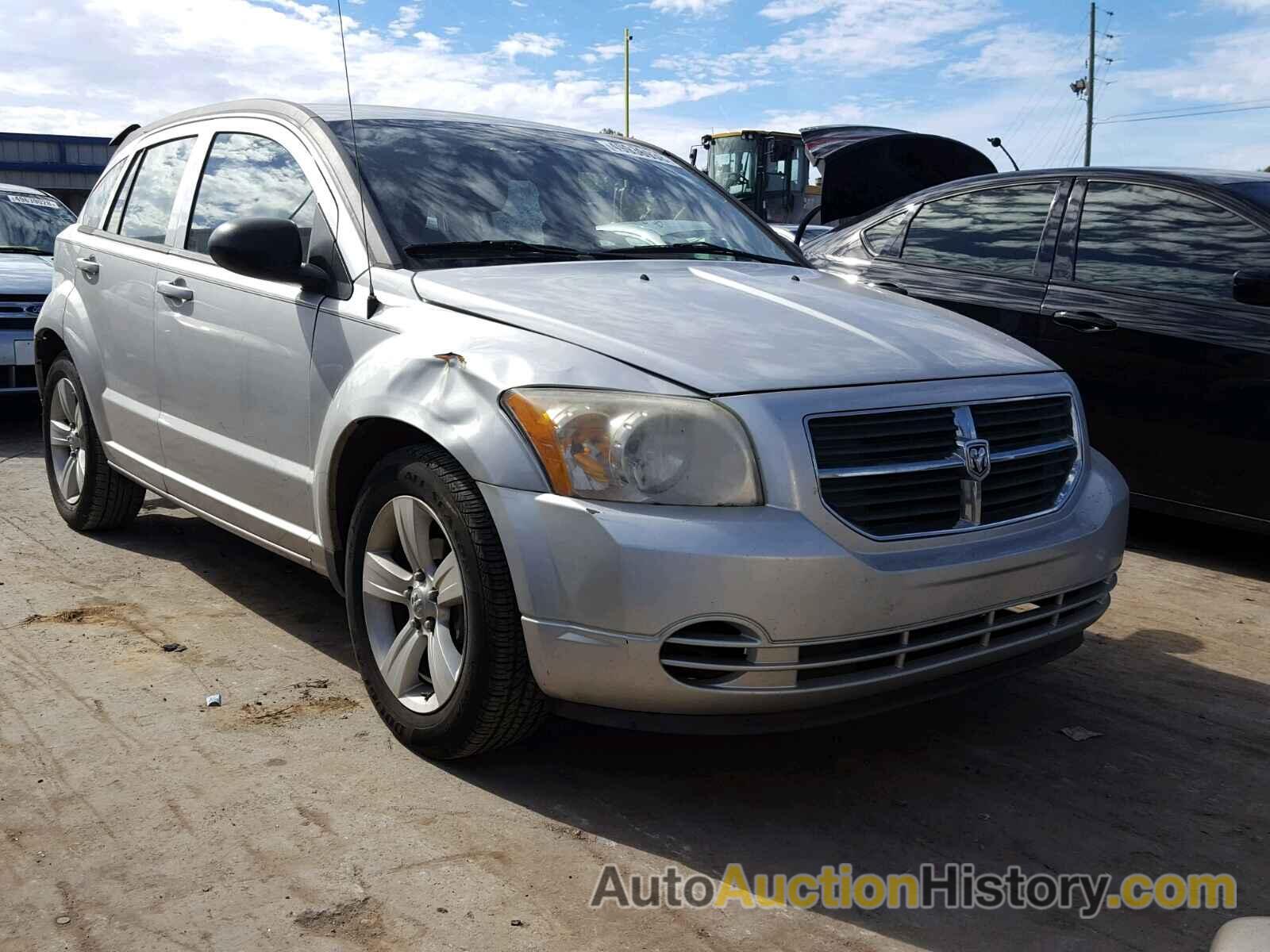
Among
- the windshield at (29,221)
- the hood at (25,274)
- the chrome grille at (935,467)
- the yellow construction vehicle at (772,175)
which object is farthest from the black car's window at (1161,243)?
the yellow construction vehicle at (772,175)

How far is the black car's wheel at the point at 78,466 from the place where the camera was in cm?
530

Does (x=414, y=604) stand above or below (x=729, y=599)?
below

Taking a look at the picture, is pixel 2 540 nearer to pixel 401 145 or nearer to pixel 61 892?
pixel 401 145

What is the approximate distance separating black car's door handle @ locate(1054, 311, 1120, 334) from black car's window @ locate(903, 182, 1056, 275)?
13.0 inches

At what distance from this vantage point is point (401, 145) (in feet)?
12.8

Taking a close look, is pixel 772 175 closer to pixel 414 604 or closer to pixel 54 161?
pixel 414 604

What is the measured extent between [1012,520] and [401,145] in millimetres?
2153

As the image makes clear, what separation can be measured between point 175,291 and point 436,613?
73.6 inches

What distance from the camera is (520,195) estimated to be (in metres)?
3.90

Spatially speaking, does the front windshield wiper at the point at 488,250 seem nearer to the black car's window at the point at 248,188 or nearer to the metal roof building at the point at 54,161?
the black car's window at the point at 248,188

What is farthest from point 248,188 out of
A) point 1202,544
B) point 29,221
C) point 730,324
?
point 29,221

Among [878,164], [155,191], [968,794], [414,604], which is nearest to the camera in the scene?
[968,794]

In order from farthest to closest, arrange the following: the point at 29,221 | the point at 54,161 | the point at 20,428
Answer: the point at 54,161 < the point at 29,221 < the point at 20,428

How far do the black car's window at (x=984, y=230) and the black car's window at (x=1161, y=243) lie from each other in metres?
0.24
